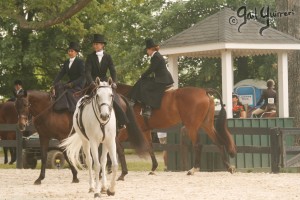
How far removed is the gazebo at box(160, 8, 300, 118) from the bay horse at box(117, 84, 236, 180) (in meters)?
2.82

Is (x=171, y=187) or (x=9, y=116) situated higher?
(x=9, y=116)

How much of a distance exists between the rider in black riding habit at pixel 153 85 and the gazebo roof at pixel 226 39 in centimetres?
344

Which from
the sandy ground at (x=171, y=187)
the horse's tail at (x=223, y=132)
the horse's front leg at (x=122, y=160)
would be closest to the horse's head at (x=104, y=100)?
the sandy ground at (x=171, y=187)

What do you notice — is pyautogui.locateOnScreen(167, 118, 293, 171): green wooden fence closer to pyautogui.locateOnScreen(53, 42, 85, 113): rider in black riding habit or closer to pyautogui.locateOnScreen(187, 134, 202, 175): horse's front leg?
pyautogui.locateOnScreen(187, 134, 202, 175): horse's front leg

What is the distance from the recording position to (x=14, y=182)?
661 inches

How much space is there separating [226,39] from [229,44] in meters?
0.16

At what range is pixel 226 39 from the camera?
68.5 feet

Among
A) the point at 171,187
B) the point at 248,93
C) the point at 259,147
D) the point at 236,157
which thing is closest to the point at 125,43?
the point at 248,93

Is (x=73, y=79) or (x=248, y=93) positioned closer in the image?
(x=73, y=79)

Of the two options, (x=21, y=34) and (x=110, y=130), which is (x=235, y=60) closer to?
(x=21, y=34)

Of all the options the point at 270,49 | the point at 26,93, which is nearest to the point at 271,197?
the point at 26,93

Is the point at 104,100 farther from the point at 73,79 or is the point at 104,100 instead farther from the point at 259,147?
the point at 259,147

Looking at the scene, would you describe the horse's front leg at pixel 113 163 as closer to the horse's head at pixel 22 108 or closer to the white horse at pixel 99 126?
the white horse at pixel 99 126

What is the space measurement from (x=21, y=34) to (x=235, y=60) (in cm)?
1058
